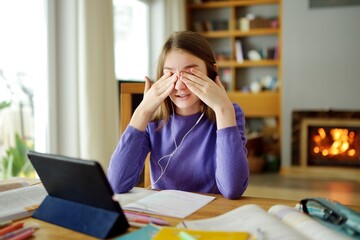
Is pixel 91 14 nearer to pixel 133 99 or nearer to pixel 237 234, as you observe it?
pixel 133 99

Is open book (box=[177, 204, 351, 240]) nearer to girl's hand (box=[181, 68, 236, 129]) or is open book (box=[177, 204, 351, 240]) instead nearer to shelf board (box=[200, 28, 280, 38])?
girl's hand (box=[181, 68, 236, 129])

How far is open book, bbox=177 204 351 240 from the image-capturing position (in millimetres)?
730

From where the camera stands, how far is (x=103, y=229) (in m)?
0.79

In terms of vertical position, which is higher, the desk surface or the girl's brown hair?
the girl's brown hair

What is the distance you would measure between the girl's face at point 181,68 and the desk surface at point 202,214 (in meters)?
0.40

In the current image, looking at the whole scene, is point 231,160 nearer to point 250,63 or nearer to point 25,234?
point 25,234

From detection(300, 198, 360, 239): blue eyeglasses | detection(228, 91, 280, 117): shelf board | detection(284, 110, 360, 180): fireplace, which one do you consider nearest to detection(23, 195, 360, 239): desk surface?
detection(300, 198, 360, 239): blue eyeglasses

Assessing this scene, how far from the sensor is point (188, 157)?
1341 millimetres

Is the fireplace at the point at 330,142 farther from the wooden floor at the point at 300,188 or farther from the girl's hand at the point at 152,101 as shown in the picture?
the girl's hand at the point at 152,101

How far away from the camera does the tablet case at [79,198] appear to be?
768mm

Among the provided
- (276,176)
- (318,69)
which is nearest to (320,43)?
(318,69)

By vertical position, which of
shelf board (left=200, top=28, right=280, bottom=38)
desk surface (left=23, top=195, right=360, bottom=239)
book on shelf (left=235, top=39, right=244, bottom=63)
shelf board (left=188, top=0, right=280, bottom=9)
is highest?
shelf board (left=188, top=0, right=280, bottom=9)

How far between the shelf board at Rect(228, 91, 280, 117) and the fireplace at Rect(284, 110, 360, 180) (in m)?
0.30

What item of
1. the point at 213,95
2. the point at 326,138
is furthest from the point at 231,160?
the point at 326,138
